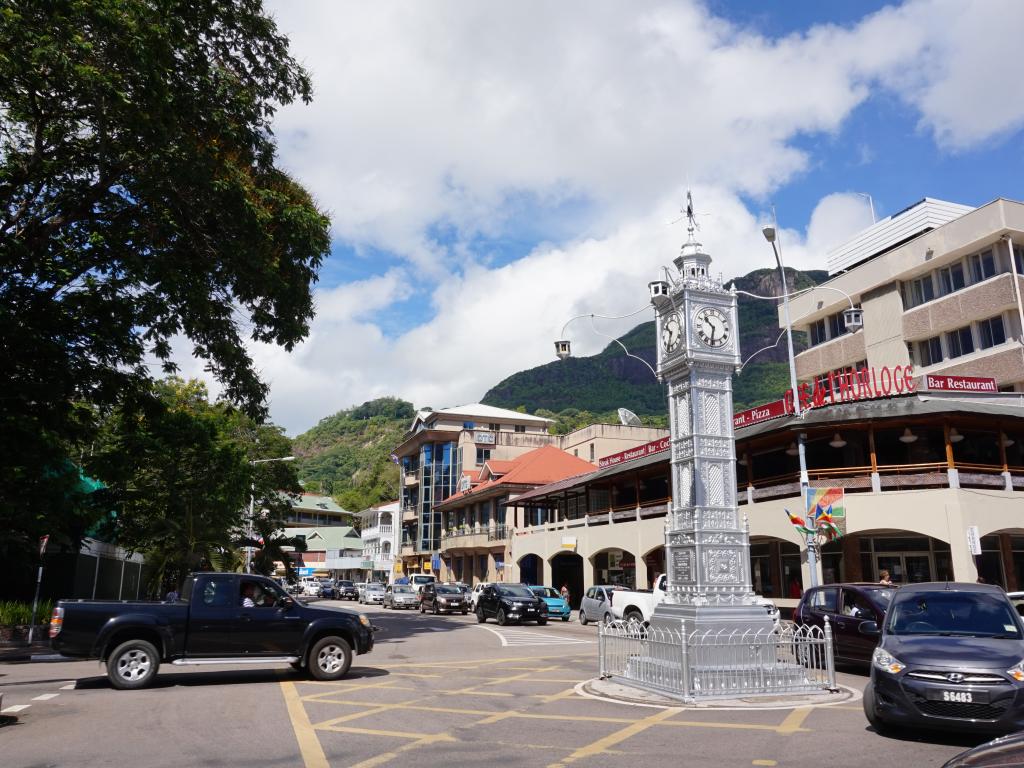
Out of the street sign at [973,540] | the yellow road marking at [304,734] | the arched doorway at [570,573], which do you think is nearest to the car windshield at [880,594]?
the street sign at [973,540]

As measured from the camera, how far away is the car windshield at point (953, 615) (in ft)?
29.6

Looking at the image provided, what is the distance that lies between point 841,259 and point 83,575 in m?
40.9

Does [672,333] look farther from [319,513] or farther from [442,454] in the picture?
[319,513]

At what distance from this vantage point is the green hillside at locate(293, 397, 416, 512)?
4914 inches

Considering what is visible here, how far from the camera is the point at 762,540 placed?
3169 centimetres

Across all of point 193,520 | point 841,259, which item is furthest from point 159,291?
point 841,259

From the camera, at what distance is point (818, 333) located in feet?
143

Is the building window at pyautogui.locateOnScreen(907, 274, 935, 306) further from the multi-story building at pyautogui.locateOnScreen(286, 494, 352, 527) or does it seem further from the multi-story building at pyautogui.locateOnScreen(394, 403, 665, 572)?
the multi-story building at pyautogui.locateOnScreen(286, 494, 352, 527)

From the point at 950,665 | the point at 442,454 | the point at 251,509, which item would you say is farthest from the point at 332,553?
the point at 950,665

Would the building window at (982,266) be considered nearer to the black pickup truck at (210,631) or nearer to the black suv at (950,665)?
the black suv at (950,665)

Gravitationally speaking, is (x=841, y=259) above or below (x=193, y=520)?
above

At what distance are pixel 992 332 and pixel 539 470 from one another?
95.4 feet

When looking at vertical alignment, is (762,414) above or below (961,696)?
above

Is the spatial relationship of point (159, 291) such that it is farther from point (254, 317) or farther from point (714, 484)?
point (714, 484)
